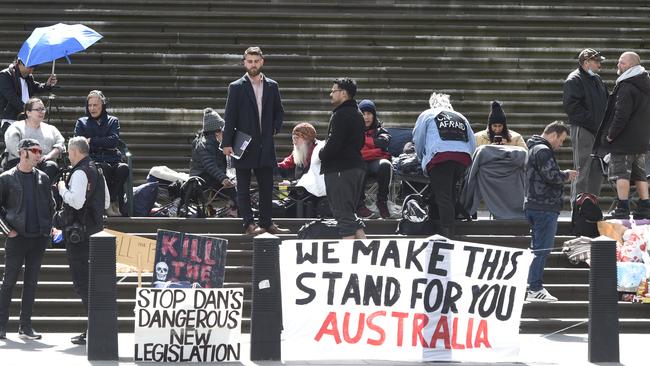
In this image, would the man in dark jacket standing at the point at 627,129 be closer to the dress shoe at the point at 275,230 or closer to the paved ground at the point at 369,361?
the paved ground at the point at 369,361

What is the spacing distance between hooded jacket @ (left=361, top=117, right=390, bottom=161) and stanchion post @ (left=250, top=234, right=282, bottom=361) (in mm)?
4205

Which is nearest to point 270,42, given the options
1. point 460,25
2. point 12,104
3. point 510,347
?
point 460,25

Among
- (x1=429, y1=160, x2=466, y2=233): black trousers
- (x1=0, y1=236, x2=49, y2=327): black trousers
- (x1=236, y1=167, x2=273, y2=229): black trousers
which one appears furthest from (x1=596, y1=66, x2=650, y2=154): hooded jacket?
(x1=0, y1=236, x2=49, y2=327): black trousers

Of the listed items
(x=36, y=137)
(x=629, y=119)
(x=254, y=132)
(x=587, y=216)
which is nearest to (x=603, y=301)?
(x=587, y=216)

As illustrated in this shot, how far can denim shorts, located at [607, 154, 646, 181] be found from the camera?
1484cm

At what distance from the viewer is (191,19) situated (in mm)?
21391

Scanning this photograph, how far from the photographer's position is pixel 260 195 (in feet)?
46.2

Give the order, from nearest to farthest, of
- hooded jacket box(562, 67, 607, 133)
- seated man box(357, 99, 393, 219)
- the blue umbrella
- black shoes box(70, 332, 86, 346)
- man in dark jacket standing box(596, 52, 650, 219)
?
black shoes box(70, 332, 86, 346) < man in dark jacket standing box(596, 52, 650, 219) < seated man box(357, 99, 393, 219) < hooded jacket box(562, 67, 607, 133) < the blue umbrella

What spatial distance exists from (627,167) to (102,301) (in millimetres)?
6416

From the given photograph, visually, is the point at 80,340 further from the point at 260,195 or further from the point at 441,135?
the point at 441,135

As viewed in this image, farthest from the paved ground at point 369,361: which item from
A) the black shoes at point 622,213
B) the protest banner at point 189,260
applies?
the black shoes at point 622,213

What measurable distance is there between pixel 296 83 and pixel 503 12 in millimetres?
4047

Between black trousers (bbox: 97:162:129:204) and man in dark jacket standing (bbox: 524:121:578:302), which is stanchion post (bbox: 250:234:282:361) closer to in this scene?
man in dark jacket standing (bbox: 524:121:578:302)

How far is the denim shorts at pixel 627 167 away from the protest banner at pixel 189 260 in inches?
195
